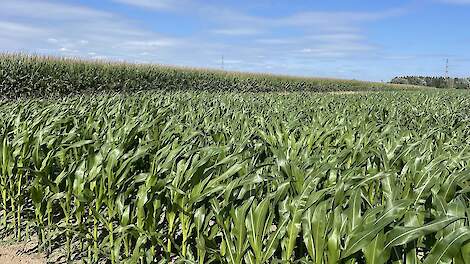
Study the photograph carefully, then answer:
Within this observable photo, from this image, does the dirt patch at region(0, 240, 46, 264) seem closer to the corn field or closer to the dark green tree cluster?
→ the corn field

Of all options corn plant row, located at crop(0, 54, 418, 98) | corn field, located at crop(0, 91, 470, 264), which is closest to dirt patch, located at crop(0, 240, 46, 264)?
corn field, located at crop(0, 91, 470, 264)

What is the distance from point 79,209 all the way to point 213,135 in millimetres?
1340

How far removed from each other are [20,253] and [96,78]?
79.8ft

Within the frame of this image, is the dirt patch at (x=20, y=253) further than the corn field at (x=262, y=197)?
Yes

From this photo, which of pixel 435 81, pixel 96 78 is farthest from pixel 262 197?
pixel 435 81

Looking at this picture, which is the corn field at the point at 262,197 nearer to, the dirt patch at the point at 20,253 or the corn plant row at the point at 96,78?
the dirt patch at the point at 20,253

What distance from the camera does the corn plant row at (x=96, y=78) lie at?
2242 centimetres

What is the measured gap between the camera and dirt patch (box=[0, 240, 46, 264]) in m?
3.55

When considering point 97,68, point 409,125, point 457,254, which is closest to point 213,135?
point 457,254

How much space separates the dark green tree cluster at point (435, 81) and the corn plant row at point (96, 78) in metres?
59.2

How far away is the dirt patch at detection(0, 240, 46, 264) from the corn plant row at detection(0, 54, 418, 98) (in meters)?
20.2


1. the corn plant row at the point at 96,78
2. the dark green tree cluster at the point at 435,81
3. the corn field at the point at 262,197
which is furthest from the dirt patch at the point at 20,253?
the dark green tree cluster at the point at 435,81

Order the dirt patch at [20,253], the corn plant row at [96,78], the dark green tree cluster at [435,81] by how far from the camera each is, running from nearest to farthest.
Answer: the dirt patch at [20,253] < the corn plant row at [96,78] < the dark green tree cluster at [435,81]

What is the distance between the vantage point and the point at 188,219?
105 inches
